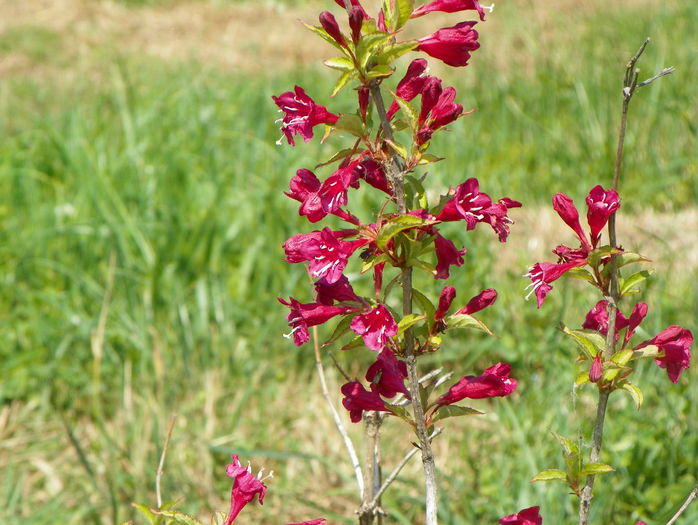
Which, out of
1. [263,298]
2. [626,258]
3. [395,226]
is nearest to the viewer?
[395,226]

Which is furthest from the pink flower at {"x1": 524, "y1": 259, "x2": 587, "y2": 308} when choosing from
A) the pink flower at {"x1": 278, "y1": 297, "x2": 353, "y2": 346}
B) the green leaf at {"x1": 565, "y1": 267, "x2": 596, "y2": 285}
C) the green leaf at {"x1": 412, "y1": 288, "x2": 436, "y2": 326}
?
the pink flower at {"x1": 278, "y1": 297, "x2": 353, "y2": 346}

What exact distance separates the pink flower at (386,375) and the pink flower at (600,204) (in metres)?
0.28

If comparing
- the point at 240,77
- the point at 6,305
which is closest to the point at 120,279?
the point at 6,305

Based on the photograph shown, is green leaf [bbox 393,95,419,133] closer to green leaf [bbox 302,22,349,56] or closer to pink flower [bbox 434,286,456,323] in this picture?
green leaf [bbox 302,22,349,56]

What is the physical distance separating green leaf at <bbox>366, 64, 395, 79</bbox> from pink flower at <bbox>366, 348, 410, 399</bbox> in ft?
1.05

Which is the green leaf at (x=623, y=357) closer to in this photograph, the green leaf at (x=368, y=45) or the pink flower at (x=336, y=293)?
the pink flower at (x=336, y=293)

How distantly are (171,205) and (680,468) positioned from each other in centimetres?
202

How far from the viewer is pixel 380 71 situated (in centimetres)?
97

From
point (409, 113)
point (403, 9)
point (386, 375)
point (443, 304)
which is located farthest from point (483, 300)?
point (403, 9)

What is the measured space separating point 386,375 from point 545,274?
22cm

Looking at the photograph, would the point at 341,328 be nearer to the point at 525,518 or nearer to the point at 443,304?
the point at 443,304

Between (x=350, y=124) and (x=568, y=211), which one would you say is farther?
(x=568, y=211)

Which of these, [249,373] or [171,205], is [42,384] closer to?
[249,373]

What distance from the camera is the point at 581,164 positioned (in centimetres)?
384
